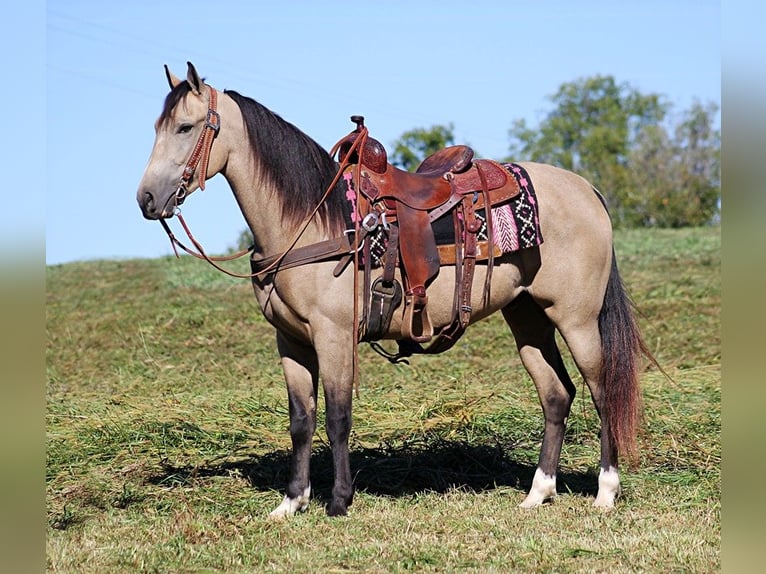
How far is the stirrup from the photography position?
4.85 m

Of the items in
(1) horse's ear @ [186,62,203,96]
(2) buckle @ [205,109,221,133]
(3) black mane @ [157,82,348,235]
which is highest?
(1) horse's ear @ [186,62,203,96]

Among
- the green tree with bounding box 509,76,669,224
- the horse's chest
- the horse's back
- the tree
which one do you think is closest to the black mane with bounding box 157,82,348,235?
the horse's chest

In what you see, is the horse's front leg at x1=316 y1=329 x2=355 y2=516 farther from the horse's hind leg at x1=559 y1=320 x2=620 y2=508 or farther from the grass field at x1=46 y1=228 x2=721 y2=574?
the horse's hind leg at x1=559 y1=320 x2=620 y2=508

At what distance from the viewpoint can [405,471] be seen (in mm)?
5723

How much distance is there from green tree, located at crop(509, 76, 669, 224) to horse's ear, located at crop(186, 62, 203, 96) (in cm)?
5482

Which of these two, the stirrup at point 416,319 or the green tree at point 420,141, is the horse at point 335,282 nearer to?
the stirrup at point 416,319

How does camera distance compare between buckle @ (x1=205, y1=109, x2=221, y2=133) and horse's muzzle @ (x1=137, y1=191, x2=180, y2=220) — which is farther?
buckle @ (x1=205, y1=109, x2=221, y2=133)

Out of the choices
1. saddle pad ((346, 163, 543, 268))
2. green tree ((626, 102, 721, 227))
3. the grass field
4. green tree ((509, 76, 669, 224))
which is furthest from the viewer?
green tree ((509, 76, 669, 224))

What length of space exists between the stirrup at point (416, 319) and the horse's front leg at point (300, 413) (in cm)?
57

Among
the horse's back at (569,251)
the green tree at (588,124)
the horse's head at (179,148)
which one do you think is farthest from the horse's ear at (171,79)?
the green tree at (588,124)

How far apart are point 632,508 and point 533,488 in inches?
22.4

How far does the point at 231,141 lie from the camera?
467 cm

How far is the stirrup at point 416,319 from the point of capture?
4852 millimetres
